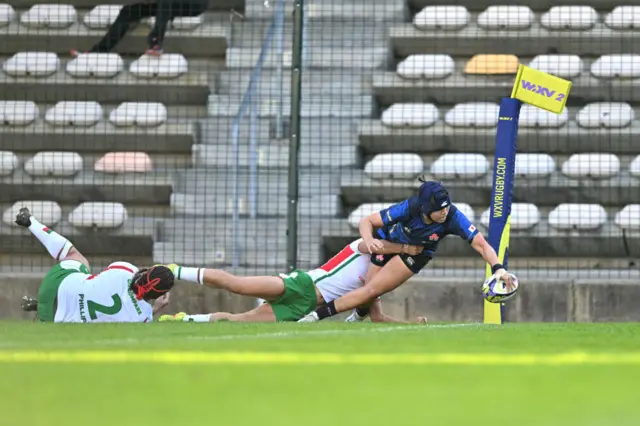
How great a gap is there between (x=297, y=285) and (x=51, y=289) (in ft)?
6.15

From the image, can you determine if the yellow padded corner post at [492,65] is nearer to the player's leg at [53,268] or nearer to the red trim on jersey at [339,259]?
the red trim on jersey at [339,259]

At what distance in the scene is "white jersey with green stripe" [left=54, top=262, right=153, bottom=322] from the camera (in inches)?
320

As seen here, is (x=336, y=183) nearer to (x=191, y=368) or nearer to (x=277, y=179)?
(x=277, y=179)

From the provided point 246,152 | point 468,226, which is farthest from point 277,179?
point 468,226

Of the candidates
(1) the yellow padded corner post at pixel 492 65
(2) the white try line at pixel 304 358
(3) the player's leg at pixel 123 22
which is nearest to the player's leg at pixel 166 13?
(3) the player's leg at pixel 123 22

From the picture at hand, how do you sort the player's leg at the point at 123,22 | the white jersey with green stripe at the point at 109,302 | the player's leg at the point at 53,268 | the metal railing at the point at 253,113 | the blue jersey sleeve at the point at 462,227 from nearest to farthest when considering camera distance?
the white jersey with green stripe at the point at 109,302, the blue jersey sleeve at the point at 462,227, the player's leg at the point at 53,268, the metal railing at the point at 253,113, the player's leg at the point at 123,22

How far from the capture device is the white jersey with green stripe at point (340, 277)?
9.30 m

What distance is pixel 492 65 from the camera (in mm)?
14367

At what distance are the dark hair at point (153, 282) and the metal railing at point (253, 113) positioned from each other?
376 centimetres

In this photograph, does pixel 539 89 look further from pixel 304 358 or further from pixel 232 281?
pixel 304 358

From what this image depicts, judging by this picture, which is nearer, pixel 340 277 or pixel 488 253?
pixel 488 253

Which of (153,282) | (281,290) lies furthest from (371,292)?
(153,282)

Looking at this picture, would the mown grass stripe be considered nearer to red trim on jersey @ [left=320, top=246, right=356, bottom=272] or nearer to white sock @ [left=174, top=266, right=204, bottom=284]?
white sock @ [left=174, top=266, right=204, bottom=284]

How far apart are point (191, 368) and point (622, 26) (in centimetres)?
1268
